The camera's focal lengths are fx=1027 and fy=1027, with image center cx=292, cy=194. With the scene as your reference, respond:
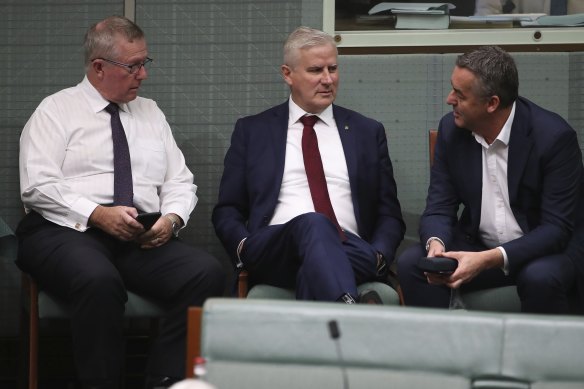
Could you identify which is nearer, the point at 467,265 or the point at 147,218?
the point at 467,265

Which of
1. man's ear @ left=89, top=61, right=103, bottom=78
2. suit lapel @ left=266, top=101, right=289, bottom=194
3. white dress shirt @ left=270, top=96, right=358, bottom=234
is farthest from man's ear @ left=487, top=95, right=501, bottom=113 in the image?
man's ear @ left=89, top=61, right=103, bottom=78

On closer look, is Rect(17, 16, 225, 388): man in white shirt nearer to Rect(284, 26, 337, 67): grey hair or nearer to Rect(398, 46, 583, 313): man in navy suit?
Rect(284, 26, 337, 67): grey hair

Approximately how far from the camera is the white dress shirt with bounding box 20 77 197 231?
3.59m

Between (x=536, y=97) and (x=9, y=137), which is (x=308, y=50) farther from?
(x=9, y=137)

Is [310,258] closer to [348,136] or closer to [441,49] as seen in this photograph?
[348,136]

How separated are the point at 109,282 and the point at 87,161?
561 mm

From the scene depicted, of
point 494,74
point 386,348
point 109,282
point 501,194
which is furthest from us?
point 501,194

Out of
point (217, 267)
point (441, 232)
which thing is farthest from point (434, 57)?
point (217, 267)

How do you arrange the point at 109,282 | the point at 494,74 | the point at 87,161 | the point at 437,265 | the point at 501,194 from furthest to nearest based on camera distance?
the point at 87,161, the point at 501,194, the point at 494,74, the point at 109,282, the point at 437,265

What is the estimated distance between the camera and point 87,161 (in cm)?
371


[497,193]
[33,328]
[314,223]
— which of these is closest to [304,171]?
[314,223]

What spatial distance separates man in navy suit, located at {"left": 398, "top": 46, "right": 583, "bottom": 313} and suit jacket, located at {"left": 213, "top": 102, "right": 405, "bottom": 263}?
9.7 inches

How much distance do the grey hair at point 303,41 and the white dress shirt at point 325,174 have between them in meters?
0.18

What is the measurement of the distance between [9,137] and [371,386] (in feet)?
9.36
